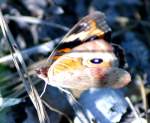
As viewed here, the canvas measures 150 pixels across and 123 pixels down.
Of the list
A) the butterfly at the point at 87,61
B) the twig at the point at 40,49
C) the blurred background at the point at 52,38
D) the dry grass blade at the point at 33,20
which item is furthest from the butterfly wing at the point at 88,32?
the dry grass blade at the point at 33,20

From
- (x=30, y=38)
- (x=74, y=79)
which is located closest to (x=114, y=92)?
(x=74, y=79)

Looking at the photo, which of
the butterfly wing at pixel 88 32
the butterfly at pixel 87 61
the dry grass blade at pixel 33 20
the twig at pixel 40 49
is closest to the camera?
the butterfly at pixel 87 61

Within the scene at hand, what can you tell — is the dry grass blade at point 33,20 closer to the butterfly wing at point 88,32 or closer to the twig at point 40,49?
the twig at point 40,49

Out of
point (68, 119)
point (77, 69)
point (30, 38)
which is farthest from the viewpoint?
point (30, 38)

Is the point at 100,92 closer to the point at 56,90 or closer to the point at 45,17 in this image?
the point at 56,90

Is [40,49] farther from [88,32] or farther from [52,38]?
[88,32]

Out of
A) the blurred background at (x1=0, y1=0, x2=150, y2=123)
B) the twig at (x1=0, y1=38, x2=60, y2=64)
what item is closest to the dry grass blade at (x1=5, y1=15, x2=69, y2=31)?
the blurred background at (x1=0, y1=0, x2=150, y2=123)
